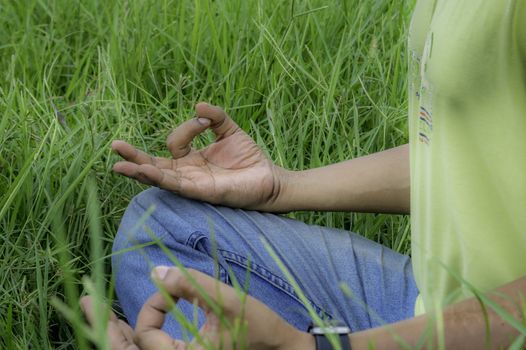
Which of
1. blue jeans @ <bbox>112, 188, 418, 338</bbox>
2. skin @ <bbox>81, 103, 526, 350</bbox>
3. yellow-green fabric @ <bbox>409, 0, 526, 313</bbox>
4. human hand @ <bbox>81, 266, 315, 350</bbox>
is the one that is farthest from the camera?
skin @ <bbox>81, 103, 526, 350</bbox>

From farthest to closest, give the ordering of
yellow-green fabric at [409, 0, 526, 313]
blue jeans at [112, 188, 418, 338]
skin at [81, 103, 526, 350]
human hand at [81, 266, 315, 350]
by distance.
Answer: skin at [81, 103, 526, 350] → blue jeans at [112, 188, 418, 338] → yellow-green fabric at [409, 0, 526, 313] → human hand at [81, 266, 315, 350]

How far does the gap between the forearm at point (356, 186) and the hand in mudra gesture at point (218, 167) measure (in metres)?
0.03

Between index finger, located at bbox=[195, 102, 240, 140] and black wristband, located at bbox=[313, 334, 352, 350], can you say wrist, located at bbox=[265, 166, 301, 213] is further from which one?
black wristband, located at bbox=[313, 334, 352, 350]

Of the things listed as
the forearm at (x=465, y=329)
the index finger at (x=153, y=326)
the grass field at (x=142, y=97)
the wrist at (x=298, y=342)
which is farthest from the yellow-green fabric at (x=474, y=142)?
the grass field at (x=142, y=97)

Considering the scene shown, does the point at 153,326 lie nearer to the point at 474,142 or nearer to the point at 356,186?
the point at 474,142

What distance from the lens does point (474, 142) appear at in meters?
1.33

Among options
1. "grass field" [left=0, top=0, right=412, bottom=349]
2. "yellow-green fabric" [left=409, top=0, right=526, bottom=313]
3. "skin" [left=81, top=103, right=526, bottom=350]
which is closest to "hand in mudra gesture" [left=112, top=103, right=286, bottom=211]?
"skin" [left=81, top=103, right=526, bottom=350]

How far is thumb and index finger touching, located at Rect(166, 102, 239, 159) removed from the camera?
5.55 feet

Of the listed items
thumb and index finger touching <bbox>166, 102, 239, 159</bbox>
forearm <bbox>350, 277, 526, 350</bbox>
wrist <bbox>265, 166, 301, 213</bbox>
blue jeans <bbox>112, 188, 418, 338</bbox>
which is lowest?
blue jeans <bbox>112, 188, 418, 338</bbox>

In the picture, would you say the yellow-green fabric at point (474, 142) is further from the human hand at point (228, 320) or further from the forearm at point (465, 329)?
the human hand at point (228, 320)

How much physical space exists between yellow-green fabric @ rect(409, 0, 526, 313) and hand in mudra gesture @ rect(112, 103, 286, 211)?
1.15 feet

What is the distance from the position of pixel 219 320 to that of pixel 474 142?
1.33ft

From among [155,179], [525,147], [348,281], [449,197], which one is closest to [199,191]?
[155,179]

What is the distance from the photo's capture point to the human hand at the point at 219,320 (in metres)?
1.14
